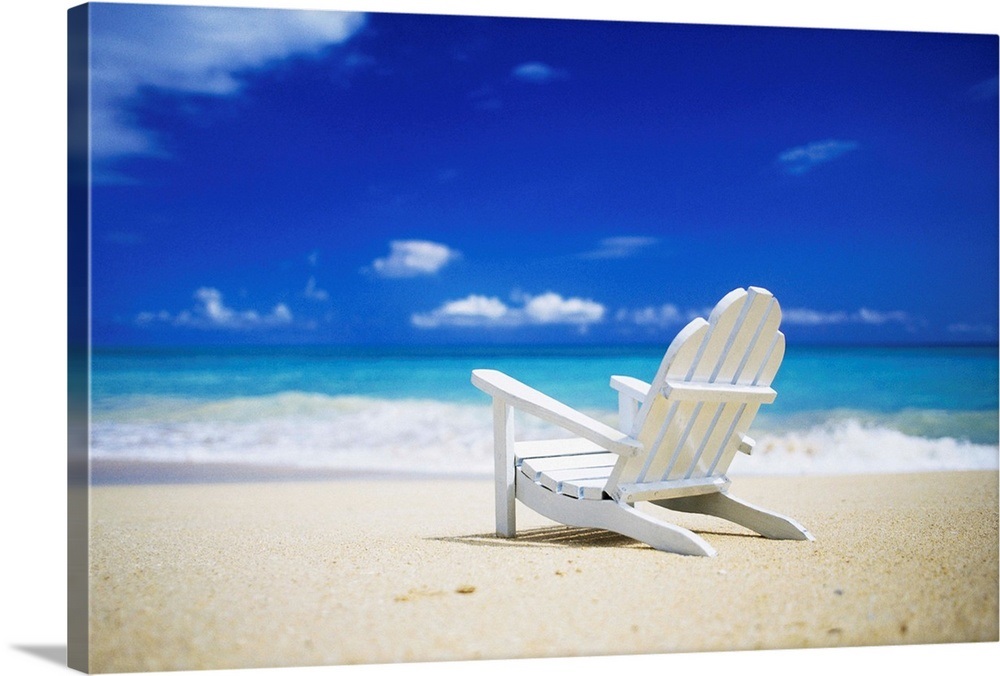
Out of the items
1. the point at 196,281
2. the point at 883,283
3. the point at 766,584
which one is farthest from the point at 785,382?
the point at 766,584

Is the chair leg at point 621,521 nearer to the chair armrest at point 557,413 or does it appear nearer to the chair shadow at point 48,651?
the chair armrest at point 557,413

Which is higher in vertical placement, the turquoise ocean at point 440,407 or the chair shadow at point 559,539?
the turquoise ocean at point 440,407

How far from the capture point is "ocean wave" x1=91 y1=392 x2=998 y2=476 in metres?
9.06

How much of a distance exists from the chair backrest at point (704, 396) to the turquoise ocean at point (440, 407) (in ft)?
14.0

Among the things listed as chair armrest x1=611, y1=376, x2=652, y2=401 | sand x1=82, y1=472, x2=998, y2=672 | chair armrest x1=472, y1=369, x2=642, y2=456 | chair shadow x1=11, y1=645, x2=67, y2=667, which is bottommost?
chair shadow x1=11, y1=645, x2=67, y2=667

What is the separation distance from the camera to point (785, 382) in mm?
11289

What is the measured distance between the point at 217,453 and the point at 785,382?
19.0 feet

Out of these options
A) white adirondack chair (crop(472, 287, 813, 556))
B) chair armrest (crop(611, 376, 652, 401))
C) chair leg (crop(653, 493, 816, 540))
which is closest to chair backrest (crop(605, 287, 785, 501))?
white adirondack chair (crop(472, 287, 813, 556))

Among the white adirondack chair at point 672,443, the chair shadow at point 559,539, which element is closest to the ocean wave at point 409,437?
the chair shadow at point 559,539

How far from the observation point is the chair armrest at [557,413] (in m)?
3.77

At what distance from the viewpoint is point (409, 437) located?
1041 centimetres

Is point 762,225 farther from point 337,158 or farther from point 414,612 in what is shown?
point 414,612

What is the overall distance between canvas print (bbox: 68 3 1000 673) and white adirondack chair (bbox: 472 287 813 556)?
0.06 ft

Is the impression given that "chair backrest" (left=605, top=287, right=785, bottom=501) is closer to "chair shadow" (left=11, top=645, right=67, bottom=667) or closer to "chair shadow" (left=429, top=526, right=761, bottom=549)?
"chair shadow" (left=429, top=526, right=761, bottom=549)
